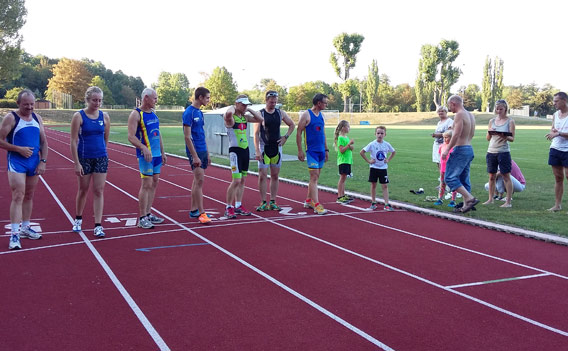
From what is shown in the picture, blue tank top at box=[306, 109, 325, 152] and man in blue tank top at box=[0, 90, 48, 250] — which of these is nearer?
man in blue tank top at box=[0, 90, 48, 250]

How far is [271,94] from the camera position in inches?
332

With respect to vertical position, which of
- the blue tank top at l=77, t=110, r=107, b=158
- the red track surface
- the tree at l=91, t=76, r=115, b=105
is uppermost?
the tree at l=91, t=76, r=115, b=105

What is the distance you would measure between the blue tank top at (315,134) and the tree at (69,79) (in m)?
89.3

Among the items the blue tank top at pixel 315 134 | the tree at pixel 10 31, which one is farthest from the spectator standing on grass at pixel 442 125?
the tree at pixel 10 31

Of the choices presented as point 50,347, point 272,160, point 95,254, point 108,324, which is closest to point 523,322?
point 108,324

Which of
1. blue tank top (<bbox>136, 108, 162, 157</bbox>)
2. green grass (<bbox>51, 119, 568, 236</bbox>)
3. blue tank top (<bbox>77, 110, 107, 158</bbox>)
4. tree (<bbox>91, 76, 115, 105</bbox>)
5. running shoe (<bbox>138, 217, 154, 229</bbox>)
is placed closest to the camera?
A: blue tank top (<bbox>77, 110, 107, 158</bbox>)

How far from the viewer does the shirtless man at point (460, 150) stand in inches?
338

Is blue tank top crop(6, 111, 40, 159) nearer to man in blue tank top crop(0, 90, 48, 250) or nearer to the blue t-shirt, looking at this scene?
man in blue tank top crop(0, 90, 48, 250)

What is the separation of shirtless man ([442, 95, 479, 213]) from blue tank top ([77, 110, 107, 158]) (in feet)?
18.7

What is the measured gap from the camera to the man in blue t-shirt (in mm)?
7664

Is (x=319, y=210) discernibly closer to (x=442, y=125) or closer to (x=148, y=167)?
(x=148, y=167)

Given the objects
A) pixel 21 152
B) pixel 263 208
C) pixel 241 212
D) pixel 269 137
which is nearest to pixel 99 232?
pixel 21 152

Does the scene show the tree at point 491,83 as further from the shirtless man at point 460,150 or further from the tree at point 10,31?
the shirtless man at point 460,150

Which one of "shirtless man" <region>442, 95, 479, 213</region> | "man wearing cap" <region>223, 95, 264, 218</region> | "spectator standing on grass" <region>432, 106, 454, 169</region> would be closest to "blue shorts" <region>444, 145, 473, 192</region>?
"shirtless man" <region>442, 95, 479, 213</region>
